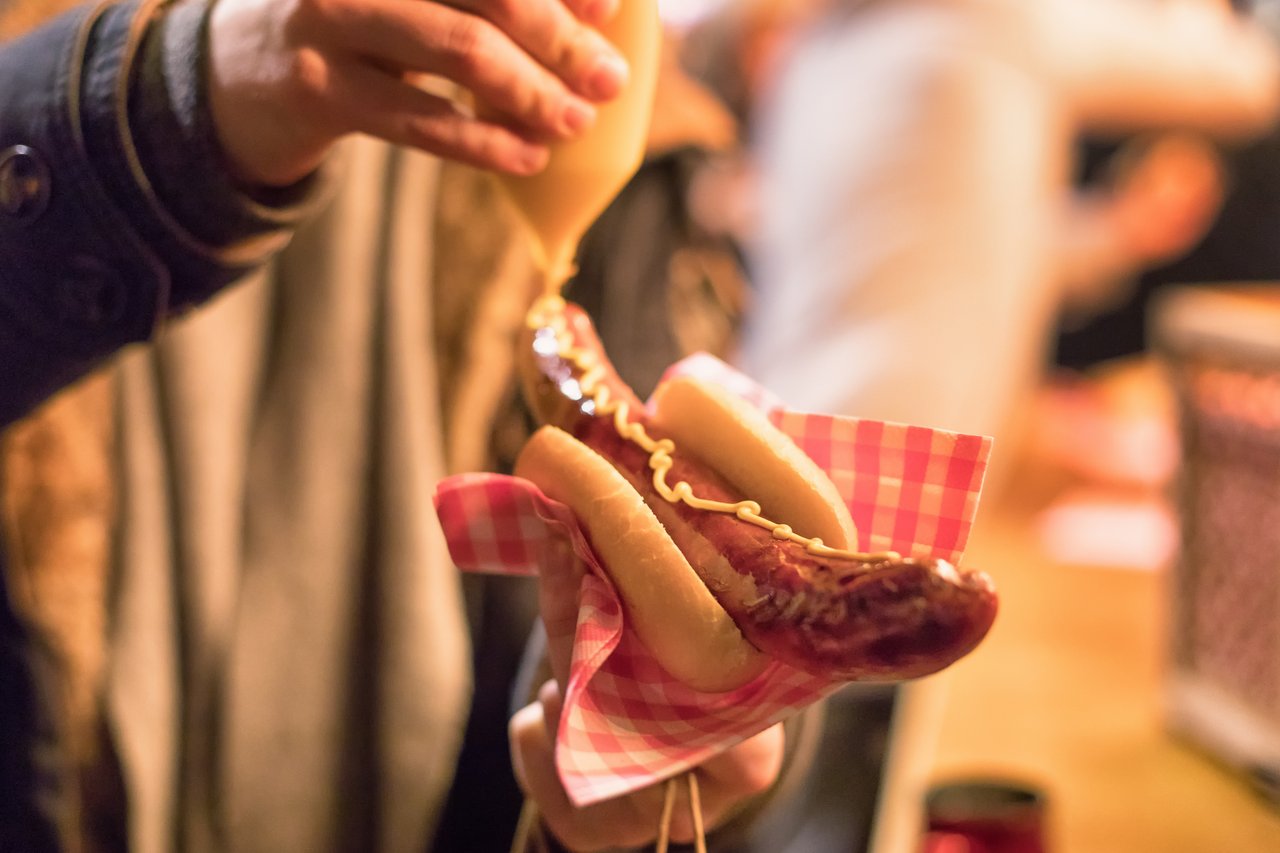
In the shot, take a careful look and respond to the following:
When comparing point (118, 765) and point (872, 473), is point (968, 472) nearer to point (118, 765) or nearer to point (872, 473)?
point (872, 473)

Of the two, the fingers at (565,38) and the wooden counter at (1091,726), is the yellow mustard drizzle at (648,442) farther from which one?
the wooden counter at (1091,726)

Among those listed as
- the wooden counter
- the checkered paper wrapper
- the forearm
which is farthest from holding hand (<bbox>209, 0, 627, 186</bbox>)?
the forearm

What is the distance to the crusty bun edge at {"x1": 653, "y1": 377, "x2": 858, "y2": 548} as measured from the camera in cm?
24

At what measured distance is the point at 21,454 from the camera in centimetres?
48

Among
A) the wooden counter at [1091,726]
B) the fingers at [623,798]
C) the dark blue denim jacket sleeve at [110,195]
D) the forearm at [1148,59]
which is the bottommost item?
the wooden counter at [1091,726]

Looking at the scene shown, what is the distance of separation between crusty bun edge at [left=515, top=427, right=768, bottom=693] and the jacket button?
0.18 meters

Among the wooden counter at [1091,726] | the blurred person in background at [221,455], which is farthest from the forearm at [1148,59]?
the blurred person in background at [221,455]

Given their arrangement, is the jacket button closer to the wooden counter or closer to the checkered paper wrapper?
the checkered paper wrapper

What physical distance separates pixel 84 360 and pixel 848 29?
99cm

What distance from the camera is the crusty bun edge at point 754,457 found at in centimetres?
24

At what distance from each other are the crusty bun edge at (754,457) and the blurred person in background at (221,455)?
9 centimetres

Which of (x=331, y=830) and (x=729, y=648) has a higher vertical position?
(x=729, y=648)

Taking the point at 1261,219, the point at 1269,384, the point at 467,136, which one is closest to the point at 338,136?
the point at 467,136

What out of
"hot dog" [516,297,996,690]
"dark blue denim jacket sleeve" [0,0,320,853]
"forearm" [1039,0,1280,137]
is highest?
"forearm" [1039,0,1280,137]
